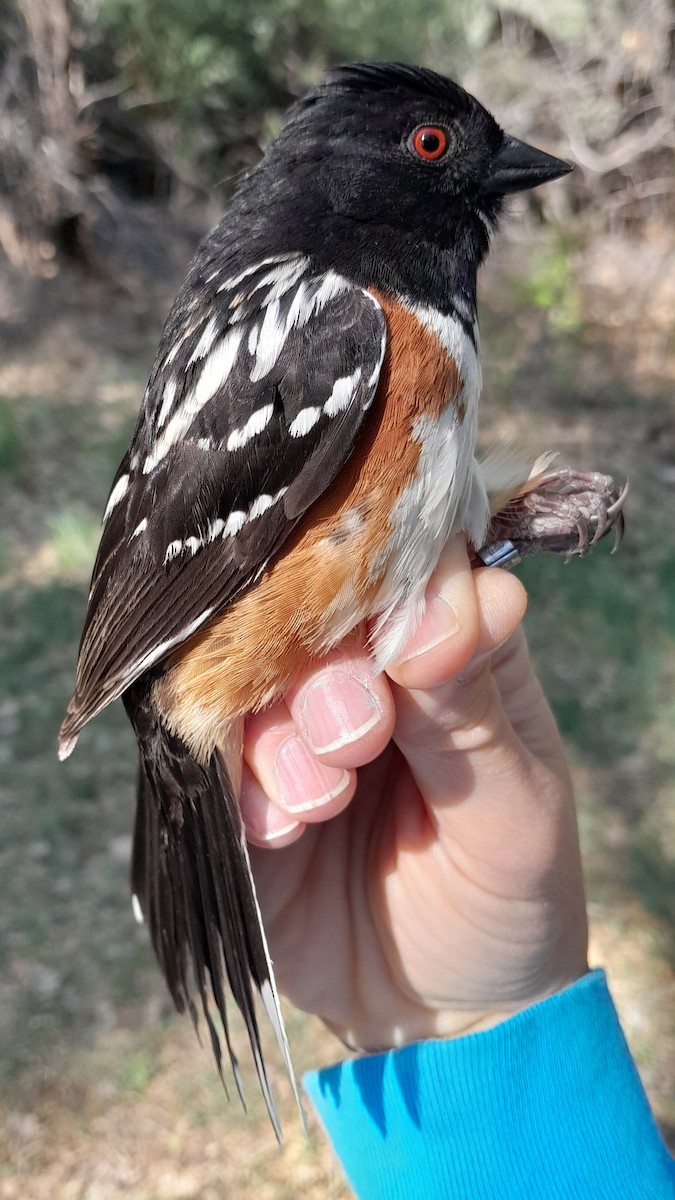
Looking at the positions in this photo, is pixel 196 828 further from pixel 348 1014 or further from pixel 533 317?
pixel 533 317

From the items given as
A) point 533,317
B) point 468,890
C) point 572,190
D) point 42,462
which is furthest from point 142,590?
point 572,190

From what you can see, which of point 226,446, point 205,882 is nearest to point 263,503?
point 226,446

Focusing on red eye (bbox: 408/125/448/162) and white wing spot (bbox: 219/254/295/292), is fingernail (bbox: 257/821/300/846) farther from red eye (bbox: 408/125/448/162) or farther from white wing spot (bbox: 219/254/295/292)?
red eye (bbox: 408/125/448/162)

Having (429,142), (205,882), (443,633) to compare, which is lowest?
(205,882)

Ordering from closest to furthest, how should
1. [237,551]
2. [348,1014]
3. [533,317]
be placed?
[237,551] → [348,1014] → [533,317]

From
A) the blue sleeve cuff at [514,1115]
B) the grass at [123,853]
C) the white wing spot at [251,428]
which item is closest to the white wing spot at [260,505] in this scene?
the white wing spot at [251,428]

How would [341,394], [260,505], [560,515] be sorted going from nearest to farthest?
1. [341,394]
2. [260,505]
3. [560,515]

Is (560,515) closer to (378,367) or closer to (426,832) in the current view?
(378,367)
